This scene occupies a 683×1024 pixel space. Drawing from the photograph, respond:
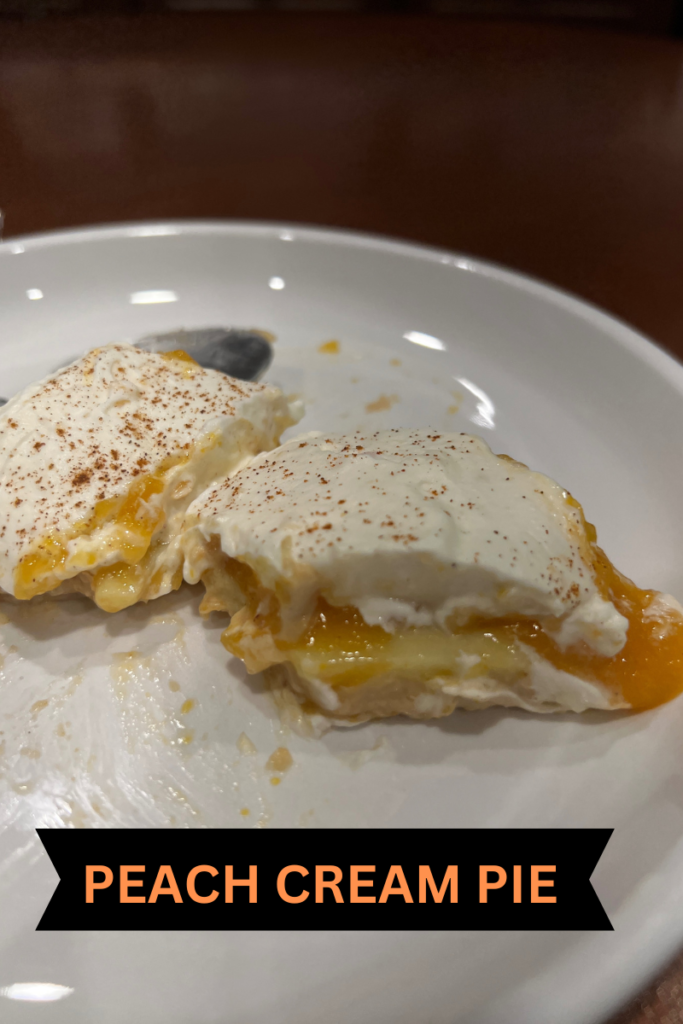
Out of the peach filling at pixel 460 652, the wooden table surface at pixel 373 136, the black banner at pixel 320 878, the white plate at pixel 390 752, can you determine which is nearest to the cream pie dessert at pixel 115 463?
the white plate at pixel 390 752

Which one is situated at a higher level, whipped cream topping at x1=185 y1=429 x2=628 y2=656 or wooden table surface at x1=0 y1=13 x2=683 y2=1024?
wooden table surface at x1=0 y1=13 x2=683 y2=1024

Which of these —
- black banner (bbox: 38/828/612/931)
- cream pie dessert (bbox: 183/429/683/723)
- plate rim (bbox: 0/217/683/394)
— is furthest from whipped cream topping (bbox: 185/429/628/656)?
plate rim (bbox: 0/217/683/394)

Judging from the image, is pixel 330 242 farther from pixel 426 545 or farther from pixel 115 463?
pixel 426 545

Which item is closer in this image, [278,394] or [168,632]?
[168,632]

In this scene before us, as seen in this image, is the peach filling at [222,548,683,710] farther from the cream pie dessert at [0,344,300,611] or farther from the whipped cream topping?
the cream pie dessert at [0,344,300,611]

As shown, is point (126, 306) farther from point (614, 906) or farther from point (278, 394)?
point (614, 906)

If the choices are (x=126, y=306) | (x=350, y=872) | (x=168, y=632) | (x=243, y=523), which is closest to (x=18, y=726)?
(x=168, y=632)

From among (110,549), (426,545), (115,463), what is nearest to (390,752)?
(426,545)
